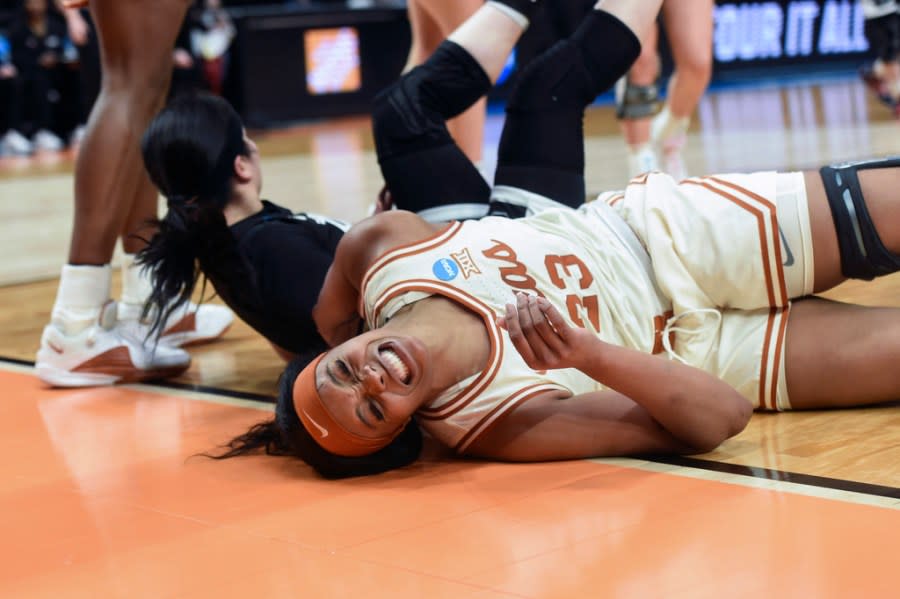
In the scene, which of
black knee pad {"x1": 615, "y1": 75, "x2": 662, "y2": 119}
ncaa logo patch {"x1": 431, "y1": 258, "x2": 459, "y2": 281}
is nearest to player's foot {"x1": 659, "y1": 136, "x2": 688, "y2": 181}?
black knee pad {"x1": 615, "y1": 75, "x2": 662, "y2": 119}

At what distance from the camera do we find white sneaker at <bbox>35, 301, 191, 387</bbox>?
9.17 feet

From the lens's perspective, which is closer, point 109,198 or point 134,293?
point 109,198

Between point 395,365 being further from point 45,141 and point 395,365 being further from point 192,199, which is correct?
point 45,141

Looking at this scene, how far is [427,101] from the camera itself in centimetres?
259

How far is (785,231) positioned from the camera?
2.12 m

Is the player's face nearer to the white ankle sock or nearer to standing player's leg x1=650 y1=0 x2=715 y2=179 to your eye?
the white ankle sock

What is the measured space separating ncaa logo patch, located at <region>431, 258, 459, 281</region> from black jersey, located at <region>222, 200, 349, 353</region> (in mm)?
501

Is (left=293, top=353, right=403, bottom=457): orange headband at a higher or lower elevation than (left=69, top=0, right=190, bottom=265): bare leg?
lower

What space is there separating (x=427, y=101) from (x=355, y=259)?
0.56 m

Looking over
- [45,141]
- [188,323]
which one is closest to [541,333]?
[188,323]

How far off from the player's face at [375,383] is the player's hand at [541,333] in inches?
5.8

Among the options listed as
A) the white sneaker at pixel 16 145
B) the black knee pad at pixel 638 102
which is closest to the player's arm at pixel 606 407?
the black knee pad at pixel 638 102

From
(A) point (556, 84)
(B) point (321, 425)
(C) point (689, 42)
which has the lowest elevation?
(B) point (321, 425)

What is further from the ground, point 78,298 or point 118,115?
point 118,115
